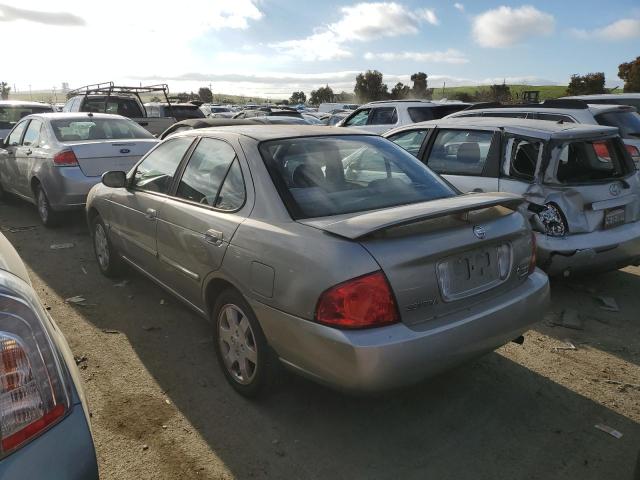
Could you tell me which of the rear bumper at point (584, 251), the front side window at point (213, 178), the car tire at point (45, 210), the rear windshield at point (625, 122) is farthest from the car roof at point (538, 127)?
the car tire at point (45, 210)

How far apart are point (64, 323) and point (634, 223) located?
5152mm

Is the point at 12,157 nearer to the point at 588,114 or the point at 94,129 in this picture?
the point at 94,129

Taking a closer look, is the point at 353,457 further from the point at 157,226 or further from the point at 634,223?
the point at 634,223

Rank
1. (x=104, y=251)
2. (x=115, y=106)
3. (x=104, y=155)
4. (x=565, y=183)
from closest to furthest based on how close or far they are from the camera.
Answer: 1. (x=565, y=183)
2. (x=104, y=251)
3. (x=104, y=155)
4. (x=115, y=106)

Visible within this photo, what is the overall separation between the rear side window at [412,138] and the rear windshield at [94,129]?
13.2 ft

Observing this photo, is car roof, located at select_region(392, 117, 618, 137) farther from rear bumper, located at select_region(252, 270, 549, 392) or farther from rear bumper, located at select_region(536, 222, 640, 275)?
rear bumper, located at select_region(252, 270, 549, 392)

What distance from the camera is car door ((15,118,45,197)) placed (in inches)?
299

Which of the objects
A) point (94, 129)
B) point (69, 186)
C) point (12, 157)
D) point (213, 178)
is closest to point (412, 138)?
point (213, 178)

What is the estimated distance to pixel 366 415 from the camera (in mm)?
3105

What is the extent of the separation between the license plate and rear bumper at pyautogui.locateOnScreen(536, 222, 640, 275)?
0.21 ft

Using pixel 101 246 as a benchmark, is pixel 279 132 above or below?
above

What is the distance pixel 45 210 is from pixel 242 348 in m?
5.57

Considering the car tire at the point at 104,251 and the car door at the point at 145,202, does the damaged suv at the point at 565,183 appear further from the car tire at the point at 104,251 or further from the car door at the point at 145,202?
the car tire at the point at 104,251

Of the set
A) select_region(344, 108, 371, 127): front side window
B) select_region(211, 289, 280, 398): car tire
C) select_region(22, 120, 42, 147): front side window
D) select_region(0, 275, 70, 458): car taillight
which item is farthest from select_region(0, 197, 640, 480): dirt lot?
select_region(344, 108, 371, 127): front side window
